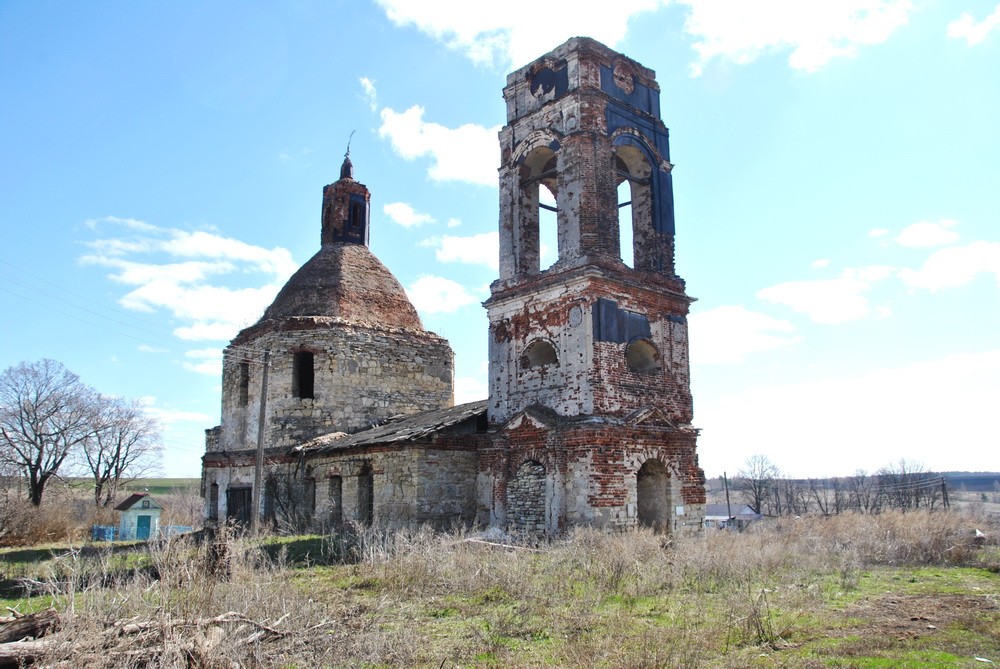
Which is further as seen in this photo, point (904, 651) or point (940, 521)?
point (940, 521)

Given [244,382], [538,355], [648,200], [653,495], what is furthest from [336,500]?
[648,200]

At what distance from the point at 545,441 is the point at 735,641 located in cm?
735

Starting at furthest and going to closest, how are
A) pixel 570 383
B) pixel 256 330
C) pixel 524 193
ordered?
1. pixel 256 330
2. pixel 524 193
3. pixel 570 383

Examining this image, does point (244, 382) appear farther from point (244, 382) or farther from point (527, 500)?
point (527, 500)

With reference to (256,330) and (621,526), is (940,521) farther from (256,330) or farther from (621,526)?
(256,330)

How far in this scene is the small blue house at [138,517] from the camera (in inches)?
1104

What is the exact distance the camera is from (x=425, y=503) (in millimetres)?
15297

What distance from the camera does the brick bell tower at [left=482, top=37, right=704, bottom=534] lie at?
13.6m

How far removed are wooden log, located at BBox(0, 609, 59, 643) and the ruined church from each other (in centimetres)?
911

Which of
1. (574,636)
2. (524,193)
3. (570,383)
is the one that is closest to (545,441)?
(570,383)

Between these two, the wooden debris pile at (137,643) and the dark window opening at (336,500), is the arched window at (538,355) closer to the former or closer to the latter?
the dark window opening at (336,500)

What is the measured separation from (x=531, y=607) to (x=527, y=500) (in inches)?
247

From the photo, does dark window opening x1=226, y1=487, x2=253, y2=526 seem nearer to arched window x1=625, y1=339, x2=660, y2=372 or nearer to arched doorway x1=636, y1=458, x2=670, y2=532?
arched doorway x1=636, y1=458, x2=670, y2=532

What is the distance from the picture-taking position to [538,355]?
15695 mm
